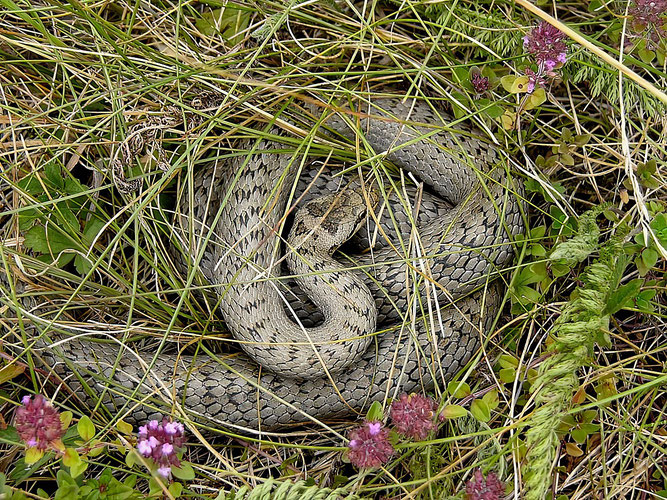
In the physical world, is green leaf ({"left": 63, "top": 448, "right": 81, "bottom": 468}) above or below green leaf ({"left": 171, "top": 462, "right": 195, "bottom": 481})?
below

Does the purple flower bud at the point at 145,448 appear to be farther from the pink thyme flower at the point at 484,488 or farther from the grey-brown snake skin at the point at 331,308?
the pink thyme flower at the point at 484,488

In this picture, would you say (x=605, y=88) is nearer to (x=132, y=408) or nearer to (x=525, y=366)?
(x=525, y=366)

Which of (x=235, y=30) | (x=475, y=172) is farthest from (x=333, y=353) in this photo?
(x=235, y=30)

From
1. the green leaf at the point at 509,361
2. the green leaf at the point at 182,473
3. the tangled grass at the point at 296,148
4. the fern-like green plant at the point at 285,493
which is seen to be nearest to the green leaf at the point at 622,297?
the tangled grass at the point at 296,148

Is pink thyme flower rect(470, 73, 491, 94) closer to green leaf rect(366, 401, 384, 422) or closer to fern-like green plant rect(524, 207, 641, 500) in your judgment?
fern-like green plant rect(524, 207, 641, 500)

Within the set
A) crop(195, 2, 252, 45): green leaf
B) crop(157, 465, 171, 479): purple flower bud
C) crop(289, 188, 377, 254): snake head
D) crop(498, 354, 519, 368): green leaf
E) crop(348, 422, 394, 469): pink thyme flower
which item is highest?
crop(195, 2, 252, 45): green leaf

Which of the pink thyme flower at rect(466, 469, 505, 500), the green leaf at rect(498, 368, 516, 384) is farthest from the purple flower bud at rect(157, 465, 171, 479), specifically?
the green leaf at rect(498, 368, 516, 384)
